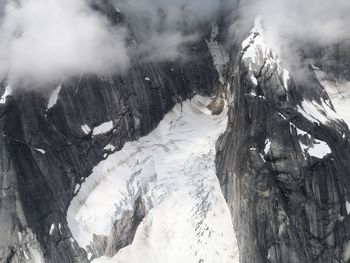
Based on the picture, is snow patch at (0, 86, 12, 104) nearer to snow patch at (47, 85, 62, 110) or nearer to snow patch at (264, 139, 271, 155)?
snow patch at (47, 85, 62, 110)

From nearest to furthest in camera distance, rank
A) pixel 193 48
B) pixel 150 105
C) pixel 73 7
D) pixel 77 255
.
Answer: pixel 77 255, pixel 73 7, pixel 150 105, pixel 193 48

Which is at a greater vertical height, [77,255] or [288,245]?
[77,255]

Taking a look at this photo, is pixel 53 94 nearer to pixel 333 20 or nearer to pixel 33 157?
pixel 33 157

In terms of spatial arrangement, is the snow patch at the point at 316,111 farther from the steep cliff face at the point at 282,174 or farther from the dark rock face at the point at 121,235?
the dark rock face at the point at 121,235

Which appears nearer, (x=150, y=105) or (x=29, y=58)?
(x=29, y=58)

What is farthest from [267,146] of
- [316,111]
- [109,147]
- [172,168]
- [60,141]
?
[60,141]

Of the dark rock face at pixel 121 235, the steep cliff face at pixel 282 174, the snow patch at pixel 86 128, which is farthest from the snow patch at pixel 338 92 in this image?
the snow patch at pixel 86 128

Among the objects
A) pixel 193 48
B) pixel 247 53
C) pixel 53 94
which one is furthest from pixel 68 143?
pixel 193 48
